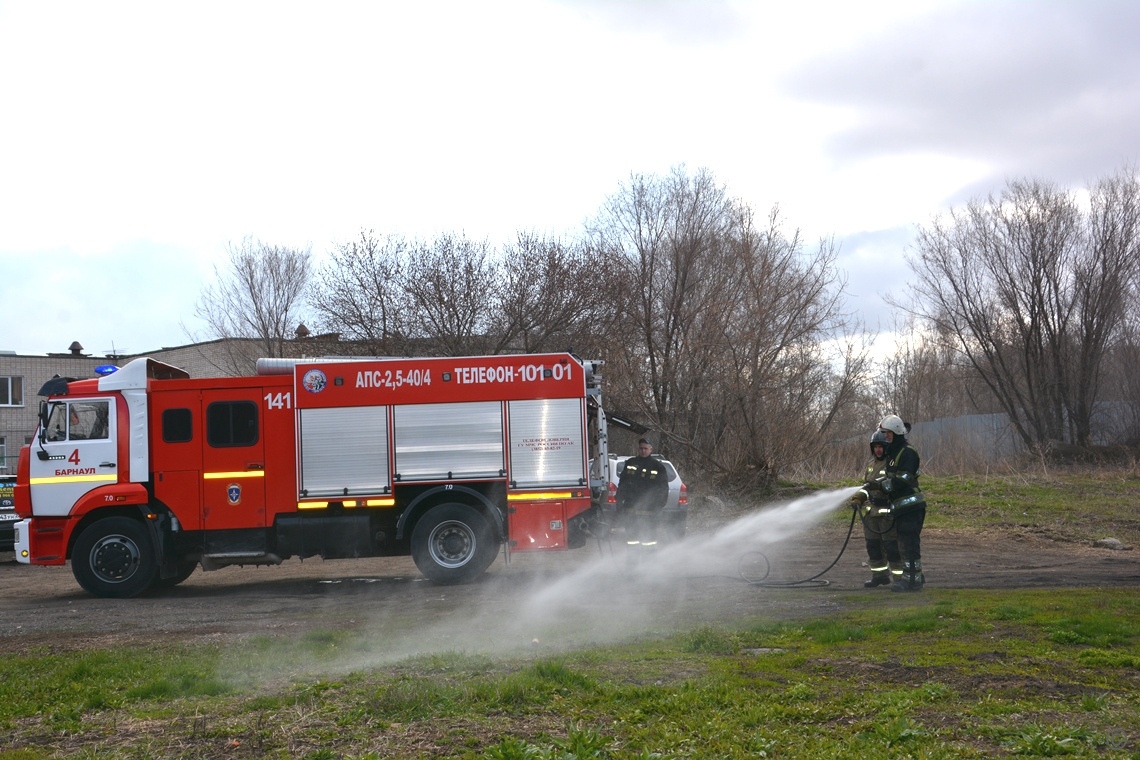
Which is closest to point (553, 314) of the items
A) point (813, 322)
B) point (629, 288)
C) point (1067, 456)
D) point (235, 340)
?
point (629, 288)

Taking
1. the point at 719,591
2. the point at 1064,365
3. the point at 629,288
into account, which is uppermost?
the point at 629,288

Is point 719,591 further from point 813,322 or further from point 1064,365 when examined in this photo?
point 1064,365

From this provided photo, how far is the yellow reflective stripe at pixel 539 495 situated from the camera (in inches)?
472

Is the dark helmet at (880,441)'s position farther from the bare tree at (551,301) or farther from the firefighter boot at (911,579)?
the bare tree at (551,301)

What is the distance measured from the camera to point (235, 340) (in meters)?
34.5

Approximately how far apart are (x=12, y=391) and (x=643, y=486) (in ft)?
→ 143

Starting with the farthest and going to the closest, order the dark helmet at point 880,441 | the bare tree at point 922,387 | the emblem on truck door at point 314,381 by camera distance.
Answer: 1. the bare tree at point 922,387
2. the emblem on truck door at point 314,381
3. the dark helmet at point 880,441

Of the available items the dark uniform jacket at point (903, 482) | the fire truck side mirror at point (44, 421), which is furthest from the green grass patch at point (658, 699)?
the fire truck side mirror at point (44, 421)

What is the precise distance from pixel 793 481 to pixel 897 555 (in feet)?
48.6

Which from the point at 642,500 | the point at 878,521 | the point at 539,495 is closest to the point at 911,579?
the point at 878,521

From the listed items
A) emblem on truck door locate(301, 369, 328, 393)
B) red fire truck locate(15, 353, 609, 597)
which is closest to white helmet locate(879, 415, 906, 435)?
red fire truck locate(15, 353, 609, 597)

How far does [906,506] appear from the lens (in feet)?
33.7

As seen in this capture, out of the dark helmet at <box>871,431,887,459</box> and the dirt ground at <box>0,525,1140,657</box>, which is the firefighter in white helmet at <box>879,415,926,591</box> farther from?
the dirt ground at <box>0,525,1140,657</box>

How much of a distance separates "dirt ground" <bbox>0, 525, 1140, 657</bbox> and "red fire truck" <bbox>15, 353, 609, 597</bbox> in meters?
0.64
